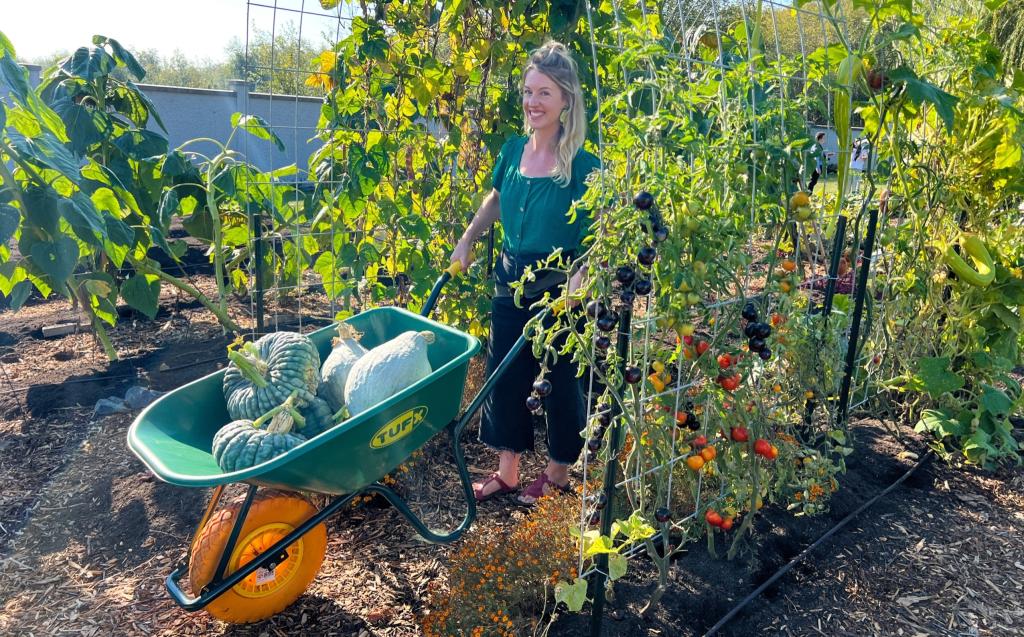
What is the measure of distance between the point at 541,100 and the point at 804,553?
1724 mm

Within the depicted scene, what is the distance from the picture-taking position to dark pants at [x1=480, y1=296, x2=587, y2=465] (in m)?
2.52

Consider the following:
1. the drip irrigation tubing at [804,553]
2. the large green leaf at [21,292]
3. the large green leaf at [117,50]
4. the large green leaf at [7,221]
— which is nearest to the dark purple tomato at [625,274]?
the drip irrigation tubing at [804,553]

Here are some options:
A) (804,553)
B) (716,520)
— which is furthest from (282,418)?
(804,553)

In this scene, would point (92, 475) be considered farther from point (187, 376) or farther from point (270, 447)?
point (270, 447)

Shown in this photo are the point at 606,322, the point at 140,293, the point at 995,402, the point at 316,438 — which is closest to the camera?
the point at 316,438

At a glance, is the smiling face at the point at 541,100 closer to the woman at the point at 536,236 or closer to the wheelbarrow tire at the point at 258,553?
the woman at the point at 536,236

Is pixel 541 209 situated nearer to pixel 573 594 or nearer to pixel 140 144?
pixel 573 594

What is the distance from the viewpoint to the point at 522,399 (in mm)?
2627

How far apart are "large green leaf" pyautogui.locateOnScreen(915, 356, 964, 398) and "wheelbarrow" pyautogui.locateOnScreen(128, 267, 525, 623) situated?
6.62 ft

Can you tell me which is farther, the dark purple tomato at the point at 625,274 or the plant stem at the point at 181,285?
the plant stem at the point at 181,285

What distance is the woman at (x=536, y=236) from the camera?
2295 millimetres

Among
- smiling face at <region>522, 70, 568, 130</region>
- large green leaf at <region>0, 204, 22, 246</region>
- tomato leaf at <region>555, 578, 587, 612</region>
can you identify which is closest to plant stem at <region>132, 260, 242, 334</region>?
large green leaf at <region>0, 204, 22, 246</region>

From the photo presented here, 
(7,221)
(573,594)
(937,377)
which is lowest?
(573,594)

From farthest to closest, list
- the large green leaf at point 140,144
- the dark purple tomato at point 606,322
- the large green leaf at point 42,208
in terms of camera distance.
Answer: the large green leaf at point 140,144
the large green leaf at point 42,208
the dark purple tomato at point 606,322
